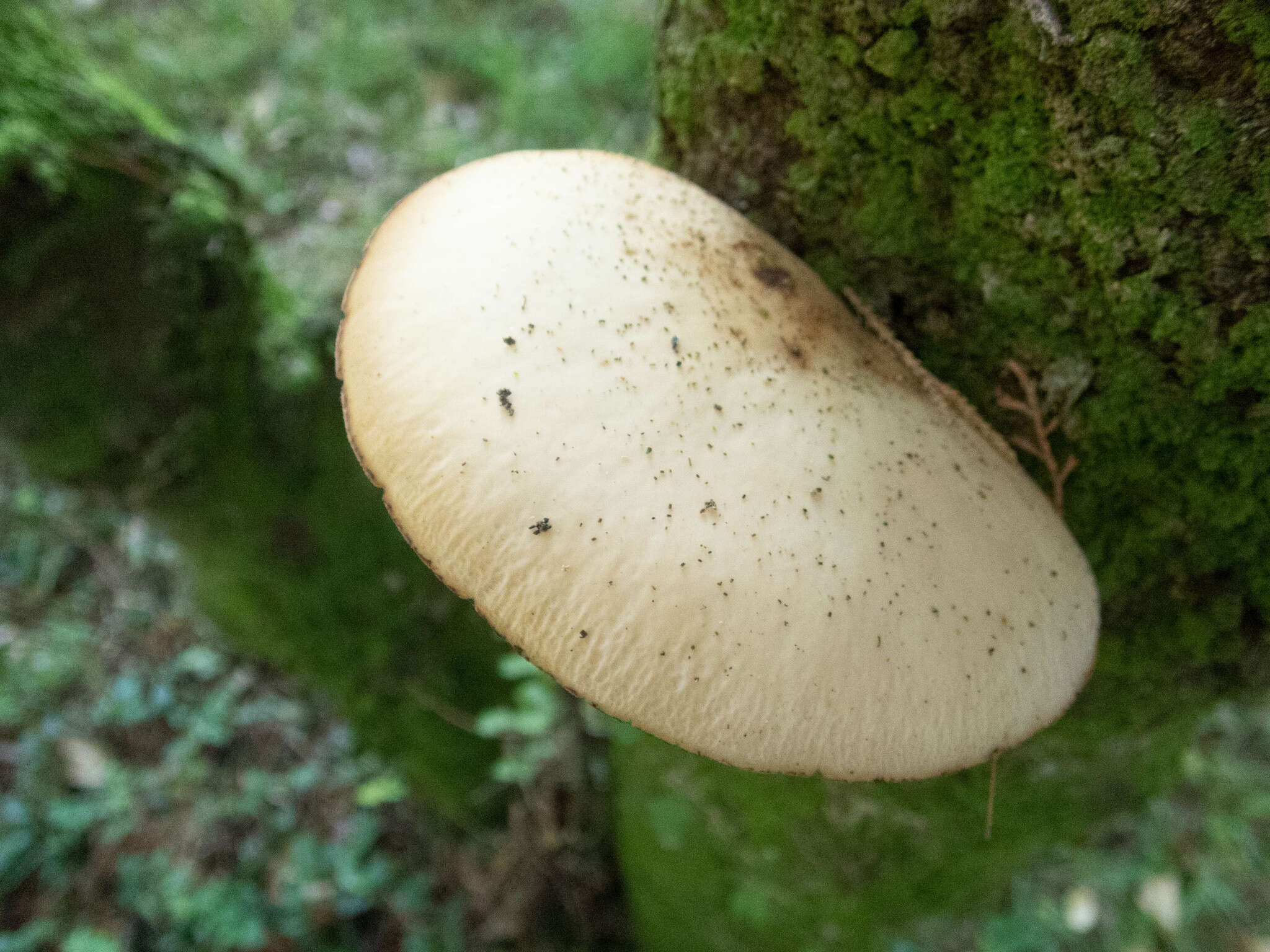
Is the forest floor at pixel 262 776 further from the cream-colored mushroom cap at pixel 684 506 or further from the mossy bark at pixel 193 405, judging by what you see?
the cream-colored mushroom cap at pixel 684 506

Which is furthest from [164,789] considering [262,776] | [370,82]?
[370,82]

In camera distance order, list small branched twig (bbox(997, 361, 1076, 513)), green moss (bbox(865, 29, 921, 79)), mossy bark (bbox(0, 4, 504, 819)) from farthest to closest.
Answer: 1. mossy bark (bbox(0, 4, 504, 819))
2. small branched twig (bbox(997, 361, 1076, 513))
3. green moss (bbox(865, 29, 921, 79))

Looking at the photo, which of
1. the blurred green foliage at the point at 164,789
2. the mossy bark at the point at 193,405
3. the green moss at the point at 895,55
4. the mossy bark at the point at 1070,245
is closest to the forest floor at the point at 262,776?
the blurred green foliage at the point at 164,789

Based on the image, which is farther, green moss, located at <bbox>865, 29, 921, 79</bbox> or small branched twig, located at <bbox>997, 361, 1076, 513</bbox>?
small branched twig, located at <bbox>997, 361, 1076, 513</bbox>

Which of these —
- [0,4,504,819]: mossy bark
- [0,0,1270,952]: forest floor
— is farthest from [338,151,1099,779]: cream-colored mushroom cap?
[0,0,1270,952]: forest floor

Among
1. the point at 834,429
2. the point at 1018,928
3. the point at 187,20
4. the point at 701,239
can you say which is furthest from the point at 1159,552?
the point at 187,20

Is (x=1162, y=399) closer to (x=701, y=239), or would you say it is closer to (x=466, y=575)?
(x=701, y=239)

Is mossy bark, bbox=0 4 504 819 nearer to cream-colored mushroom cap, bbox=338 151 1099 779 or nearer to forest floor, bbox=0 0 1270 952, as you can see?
forest floor, bbox=0 0 1270 952
